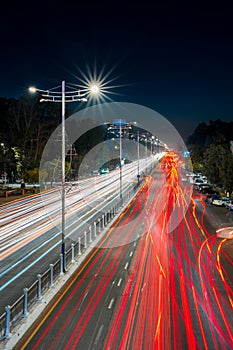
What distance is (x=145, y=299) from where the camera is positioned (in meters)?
13.8

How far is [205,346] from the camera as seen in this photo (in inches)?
407

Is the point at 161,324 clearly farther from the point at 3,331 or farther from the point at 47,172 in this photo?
the point at 47,172

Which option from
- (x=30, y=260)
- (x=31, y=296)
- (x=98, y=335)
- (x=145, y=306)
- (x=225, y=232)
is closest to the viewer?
(x=98, y=335)

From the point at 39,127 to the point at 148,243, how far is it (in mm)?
49023

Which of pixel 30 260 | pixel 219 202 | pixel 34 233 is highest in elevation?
pixel 219 202

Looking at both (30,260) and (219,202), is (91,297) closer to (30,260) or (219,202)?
A: (30,260)

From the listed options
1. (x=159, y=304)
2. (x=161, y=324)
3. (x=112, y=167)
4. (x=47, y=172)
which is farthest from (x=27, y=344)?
(x=112, y=167)

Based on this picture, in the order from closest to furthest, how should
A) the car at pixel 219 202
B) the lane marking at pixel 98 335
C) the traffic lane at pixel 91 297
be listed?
the lane marking at pixel 98 335
the traffic lane at pixel 91 297
the car at pixel 219 202

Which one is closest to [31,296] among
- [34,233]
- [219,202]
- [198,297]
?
[198,297]

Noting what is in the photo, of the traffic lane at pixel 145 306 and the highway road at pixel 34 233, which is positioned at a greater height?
the highway road at pixel 34 233

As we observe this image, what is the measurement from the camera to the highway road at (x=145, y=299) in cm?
1076

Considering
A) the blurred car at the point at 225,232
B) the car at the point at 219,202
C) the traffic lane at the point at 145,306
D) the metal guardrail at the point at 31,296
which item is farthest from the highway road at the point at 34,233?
the car at the point at 219,202

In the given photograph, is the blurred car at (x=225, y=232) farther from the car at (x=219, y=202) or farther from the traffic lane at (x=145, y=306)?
the car at (x=219, y=202)

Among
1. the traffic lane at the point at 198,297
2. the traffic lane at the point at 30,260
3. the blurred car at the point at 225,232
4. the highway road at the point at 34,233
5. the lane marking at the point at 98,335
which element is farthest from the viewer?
the blurred car at the point at 225,232
